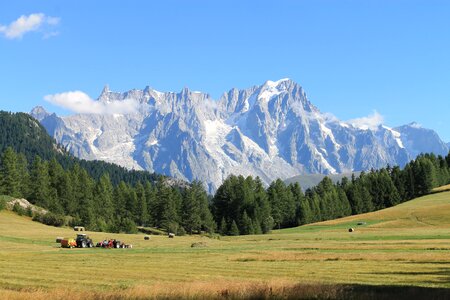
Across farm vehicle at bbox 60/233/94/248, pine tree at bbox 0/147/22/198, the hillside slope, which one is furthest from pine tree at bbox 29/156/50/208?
farm vehicle at bbox 60/233/94/248

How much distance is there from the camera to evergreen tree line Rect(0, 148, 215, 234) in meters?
153

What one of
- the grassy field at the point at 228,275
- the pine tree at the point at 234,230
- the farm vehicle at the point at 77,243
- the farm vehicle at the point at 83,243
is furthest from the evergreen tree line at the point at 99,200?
the grassy field at the point at 228,275

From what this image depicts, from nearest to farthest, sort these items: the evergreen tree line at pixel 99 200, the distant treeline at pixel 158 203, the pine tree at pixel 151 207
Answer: the evergreen tree line at pixel 99 200 → the distant treeline at pixel 158 203 → the pine tree at pixel 151 207

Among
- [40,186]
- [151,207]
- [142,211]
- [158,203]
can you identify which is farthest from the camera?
[151,207]

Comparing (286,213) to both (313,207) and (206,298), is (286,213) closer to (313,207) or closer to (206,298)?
(313,207)

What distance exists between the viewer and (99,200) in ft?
539

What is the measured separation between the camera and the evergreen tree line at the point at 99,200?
153 meters

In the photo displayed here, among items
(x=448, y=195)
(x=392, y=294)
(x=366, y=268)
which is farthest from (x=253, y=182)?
(x=392, y=294)

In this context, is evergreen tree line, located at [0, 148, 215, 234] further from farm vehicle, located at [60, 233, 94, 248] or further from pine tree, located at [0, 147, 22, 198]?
farm vehicle, located at [60, 233, 94, 248]

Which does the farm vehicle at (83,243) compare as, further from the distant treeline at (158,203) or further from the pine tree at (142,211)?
the pine tree at (142,211)

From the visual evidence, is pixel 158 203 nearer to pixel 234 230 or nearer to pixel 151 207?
pixel 151 207

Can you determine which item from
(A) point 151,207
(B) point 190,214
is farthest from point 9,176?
(B) point 190,214

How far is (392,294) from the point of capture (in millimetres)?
28344

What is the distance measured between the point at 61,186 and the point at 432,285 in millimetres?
142468
